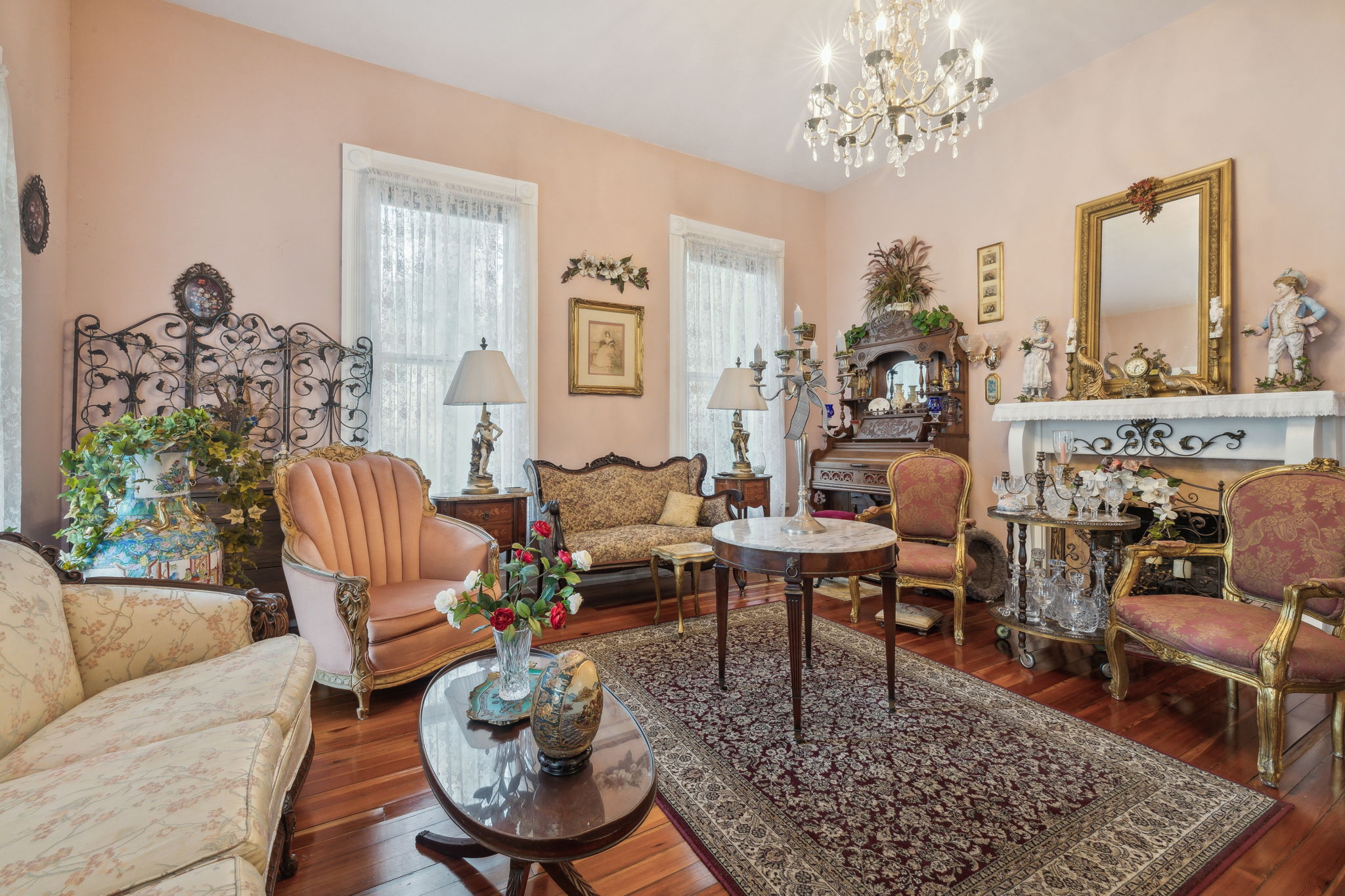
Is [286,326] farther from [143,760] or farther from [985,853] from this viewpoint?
[985,853]

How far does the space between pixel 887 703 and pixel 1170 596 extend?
4.32ft

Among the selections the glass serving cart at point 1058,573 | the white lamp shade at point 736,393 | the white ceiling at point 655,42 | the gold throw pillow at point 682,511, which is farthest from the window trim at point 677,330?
the glass serving cart at point 1058,573

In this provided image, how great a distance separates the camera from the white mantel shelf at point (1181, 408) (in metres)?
2.82


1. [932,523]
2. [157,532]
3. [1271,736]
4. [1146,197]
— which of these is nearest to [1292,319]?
[1146,197]

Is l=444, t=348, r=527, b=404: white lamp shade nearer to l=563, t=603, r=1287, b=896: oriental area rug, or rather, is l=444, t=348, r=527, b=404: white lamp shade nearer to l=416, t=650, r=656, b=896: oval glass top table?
l=563, t=603, r=1287, b=896: oriental area rug

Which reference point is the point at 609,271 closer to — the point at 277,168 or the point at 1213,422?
the point at 277,168

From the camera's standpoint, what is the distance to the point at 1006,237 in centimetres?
439

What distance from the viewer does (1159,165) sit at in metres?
3.58

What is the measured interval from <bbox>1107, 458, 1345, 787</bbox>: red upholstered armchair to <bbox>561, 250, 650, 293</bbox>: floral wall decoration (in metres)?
3.72

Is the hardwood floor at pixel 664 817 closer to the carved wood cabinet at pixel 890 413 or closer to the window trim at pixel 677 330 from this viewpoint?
the carved wood cabinet at pixel 890 413

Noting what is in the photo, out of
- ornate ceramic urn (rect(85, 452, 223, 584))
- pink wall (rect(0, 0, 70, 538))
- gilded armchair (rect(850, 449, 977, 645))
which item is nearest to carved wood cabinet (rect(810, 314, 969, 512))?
gilded armchair (rect(850, 449, 977, 645))

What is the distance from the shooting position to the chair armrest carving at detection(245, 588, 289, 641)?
186 cm

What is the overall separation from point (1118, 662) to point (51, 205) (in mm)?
5372

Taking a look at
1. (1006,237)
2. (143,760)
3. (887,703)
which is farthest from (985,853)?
(1006,237)
